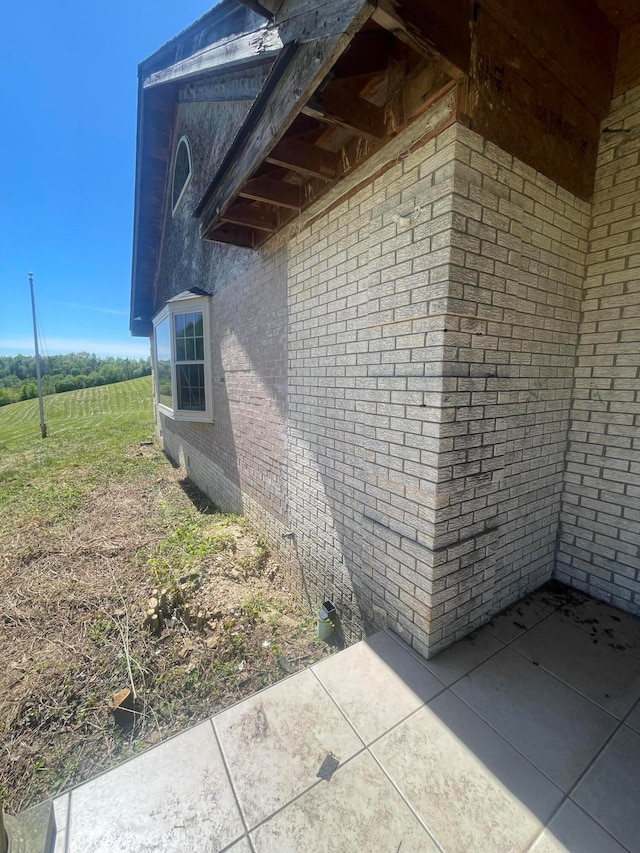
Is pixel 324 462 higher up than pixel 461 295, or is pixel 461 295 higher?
pixel 461 295

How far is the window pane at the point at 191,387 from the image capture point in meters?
6.07

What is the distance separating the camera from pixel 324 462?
2.87 m

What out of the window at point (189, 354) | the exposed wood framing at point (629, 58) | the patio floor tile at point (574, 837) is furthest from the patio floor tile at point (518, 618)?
the window at point (189, 354)

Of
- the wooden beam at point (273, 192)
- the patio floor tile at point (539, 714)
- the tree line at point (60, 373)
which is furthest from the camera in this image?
the tree line at point (60, 373)

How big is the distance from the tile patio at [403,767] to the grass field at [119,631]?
849 mm

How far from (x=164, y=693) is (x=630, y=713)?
275 centimetres

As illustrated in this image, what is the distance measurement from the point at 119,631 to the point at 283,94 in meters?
4.04

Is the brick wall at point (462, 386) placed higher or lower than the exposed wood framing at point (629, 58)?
lower

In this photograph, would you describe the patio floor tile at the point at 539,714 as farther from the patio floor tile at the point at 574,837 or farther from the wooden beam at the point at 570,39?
the wooden beam at the point at 570,39

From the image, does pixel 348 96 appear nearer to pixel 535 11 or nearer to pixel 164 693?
pixel 535 11

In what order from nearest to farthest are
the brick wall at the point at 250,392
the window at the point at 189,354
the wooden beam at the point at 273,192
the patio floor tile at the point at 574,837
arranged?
the patio floor tile at the point at 574,837, the wooden beam at the point at 273,192, the brick wall at the point at 250,392, the window at the point at 189,354

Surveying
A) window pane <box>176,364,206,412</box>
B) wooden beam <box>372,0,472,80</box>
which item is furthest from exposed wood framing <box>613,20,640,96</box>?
window pane <box>176,364,206,412</box>

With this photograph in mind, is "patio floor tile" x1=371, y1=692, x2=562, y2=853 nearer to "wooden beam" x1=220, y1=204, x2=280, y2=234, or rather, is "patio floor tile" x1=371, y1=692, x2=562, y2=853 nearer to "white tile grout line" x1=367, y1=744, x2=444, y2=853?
"white tile grout line" x1=367, y1=744, x2=444, y2=853

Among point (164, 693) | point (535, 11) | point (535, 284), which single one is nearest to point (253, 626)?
point (164, 693)
